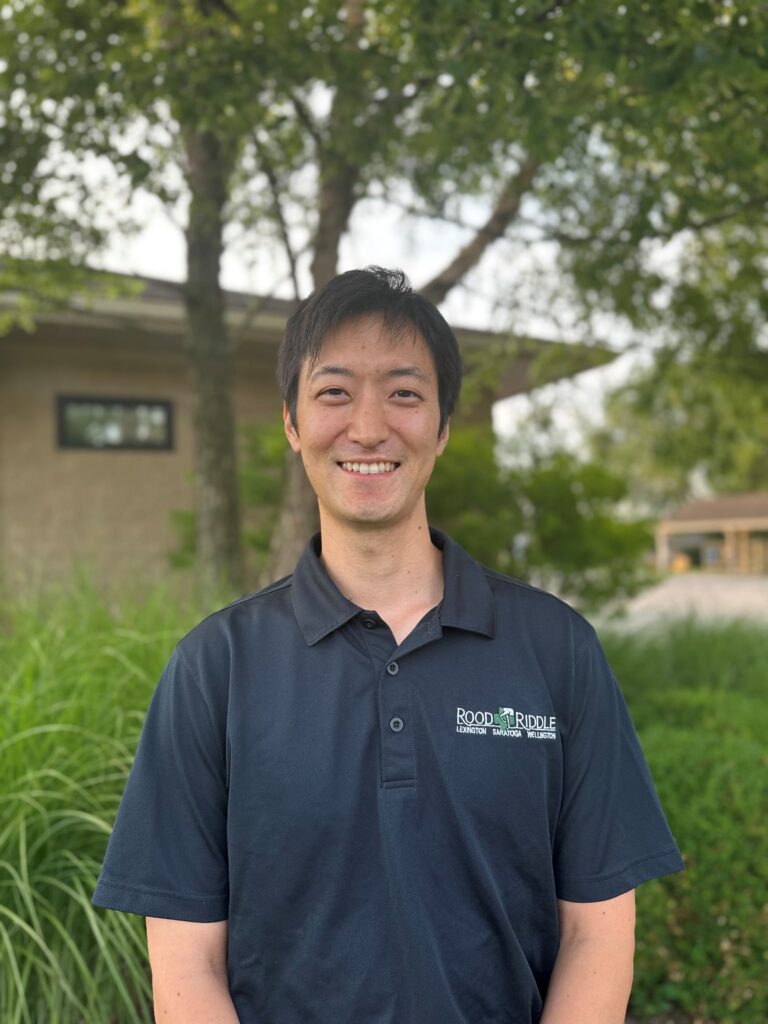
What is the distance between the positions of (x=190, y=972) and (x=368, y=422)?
0.99 meters

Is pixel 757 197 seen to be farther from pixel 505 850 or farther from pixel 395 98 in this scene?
pixel 505 850

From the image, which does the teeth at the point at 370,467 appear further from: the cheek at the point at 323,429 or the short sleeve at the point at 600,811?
the short sleeve at the point at 600,811

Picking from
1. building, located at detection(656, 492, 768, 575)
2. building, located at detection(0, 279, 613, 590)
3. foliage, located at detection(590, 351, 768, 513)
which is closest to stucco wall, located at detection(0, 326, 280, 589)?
building, located at detection(0, 279, 613, 590)

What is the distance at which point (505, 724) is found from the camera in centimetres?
182

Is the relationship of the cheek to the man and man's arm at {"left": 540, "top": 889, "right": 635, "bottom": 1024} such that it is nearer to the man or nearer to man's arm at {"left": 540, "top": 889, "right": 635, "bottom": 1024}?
the man

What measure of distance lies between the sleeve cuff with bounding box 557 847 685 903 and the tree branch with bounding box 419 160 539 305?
5.02 m

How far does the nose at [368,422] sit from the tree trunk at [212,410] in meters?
4.96

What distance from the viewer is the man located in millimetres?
1766

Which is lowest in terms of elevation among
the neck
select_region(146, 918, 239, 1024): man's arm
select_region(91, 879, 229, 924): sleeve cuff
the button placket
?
select_region(146, 918, 239, 1024): man's arm

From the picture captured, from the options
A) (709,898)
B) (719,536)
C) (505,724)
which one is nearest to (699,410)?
(709,898)

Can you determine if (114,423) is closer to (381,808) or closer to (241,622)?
(241,622)

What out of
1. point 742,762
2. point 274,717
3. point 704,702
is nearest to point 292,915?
point 274,717

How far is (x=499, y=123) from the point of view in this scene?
15.4 feet

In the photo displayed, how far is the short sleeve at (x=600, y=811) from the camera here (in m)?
1.85
